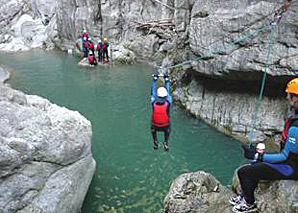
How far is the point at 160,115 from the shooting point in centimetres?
827

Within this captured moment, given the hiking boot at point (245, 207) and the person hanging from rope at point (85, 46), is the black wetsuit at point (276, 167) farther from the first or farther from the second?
the person hanging from rope at point (85, 46)

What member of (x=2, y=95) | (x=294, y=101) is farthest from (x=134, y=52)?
(x=294, y=101)

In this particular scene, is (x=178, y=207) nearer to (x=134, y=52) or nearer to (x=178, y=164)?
(x=178, y=164)

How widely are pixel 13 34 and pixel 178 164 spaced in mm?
37137

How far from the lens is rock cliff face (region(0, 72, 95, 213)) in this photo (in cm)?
600

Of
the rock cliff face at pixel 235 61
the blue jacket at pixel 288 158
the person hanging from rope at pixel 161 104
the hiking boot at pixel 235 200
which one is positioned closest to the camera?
the blue jacket at pixel 288 158

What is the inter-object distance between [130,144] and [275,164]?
7.83 metres

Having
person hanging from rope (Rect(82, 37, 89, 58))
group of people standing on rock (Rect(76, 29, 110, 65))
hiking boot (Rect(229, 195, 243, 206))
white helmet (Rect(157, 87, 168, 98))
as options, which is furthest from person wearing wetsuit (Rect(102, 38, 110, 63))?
hiking boot (Rect(229, 195, 243, 206))

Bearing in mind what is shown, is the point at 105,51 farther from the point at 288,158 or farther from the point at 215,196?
the point at 288,158

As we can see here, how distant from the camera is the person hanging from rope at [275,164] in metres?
4.17

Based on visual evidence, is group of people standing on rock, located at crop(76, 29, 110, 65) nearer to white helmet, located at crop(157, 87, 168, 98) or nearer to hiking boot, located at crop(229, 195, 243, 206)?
white helmet, located at crop(157, 87, 168, 98)

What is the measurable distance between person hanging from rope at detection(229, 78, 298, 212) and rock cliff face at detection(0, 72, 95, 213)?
13.6 feet

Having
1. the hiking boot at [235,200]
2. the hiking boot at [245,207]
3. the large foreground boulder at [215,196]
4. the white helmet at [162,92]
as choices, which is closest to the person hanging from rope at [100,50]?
the white helmet at [162,92]

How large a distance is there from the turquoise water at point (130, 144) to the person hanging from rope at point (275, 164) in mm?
3867
